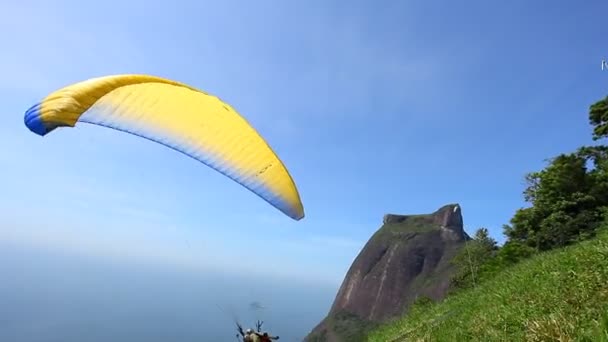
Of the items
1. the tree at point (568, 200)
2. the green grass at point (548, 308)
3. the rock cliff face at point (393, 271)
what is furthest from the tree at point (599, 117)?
the rock cliff face at point (393, 271)

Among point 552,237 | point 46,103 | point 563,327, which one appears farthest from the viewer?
point 552,237

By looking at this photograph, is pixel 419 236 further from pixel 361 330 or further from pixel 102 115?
pixel 102 115

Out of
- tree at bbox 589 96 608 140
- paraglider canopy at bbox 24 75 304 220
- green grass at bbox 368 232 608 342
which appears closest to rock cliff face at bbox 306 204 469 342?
tree at bbox 589 96 608 140

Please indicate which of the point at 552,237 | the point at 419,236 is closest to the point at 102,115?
the point at 552,237

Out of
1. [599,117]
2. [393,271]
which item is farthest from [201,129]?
[393,271]

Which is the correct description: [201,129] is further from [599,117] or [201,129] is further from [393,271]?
[393,271]

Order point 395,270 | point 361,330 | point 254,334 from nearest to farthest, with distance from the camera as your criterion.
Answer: point 254,334 < point 361,330 < point 395,270

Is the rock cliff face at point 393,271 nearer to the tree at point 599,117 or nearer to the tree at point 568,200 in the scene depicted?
the tree at point 568,200
